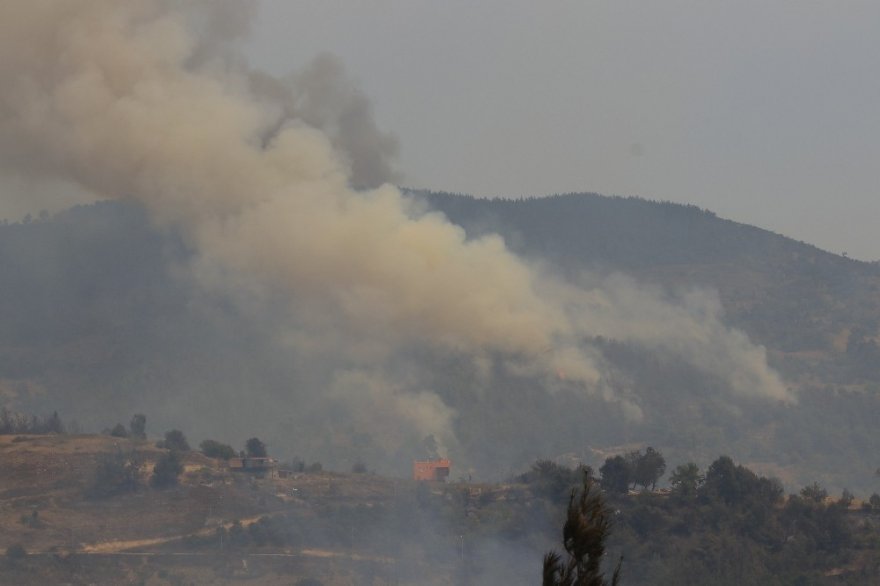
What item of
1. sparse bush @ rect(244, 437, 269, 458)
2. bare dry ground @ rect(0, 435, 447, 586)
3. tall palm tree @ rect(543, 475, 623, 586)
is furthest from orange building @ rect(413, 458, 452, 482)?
tall palm tree @ rect(543, 475, 623, 586)

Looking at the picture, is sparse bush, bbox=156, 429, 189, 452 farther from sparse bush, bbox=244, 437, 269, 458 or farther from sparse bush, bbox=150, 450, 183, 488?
sparse bush, bbox=150, 450, 183, 488

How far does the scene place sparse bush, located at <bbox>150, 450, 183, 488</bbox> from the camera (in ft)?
485

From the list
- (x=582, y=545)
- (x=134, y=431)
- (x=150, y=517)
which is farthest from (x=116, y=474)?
(x=582, y=545)

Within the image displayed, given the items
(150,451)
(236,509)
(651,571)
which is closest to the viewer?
(651,571)

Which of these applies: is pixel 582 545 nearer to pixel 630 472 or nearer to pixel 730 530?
pixel 730 530

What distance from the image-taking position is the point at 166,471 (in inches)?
5856

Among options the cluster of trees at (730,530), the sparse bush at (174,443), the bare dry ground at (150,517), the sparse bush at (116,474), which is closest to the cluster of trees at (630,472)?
the cluster of trees at (730,530)

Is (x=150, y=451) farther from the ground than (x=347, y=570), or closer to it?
farther from the ground

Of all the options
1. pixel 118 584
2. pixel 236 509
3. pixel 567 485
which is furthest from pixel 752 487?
pixel 118 584

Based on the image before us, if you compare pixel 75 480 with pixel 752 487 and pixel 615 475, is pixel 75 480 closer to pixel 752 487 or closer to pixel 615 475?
pixel 615 475

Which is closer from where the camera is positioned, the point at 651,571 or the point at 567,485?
the point at 651,571

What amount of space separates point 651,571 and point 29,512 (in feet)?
171

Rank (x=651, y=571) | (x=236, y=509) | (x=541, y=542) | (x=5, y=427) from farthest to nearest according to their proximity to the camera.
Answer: (x=5, y=427)
(x=236, y=509)
(x=541, y=542)
(x=651, y=571)

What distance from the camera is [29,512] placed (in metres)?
140
